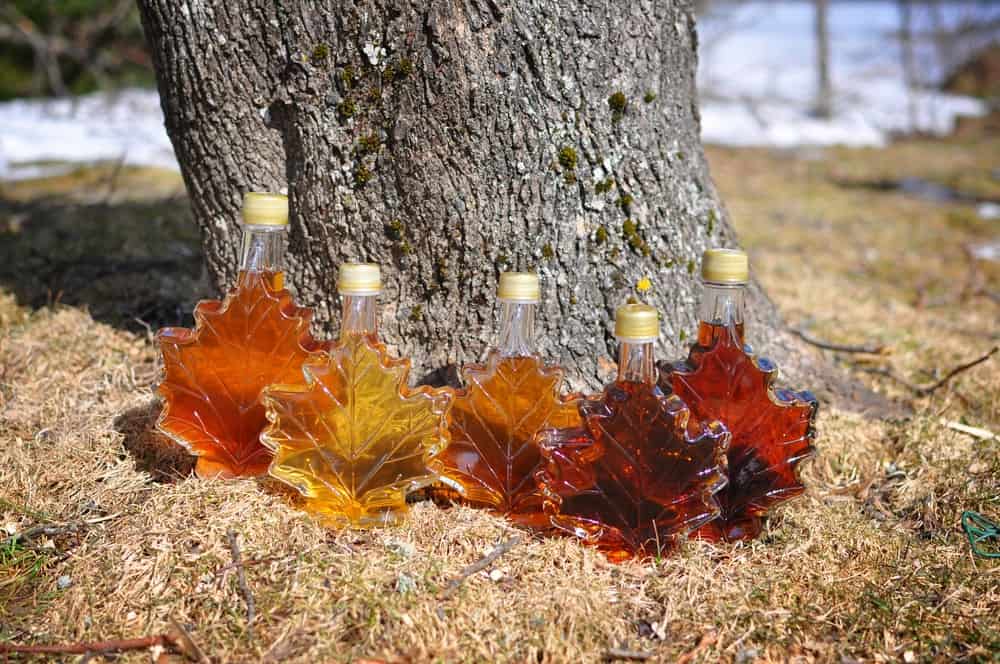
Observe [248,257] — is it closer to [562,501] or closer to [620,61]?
[562,501]

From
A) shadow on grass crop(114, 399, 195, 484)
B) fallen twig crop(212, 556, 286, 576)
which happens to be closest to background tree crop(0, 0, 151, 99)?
shadow on grass crop(114, 399, 195, 484)

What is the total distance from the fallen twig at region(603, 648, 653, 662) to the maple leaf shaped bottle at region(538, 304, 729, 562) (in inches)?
12.8

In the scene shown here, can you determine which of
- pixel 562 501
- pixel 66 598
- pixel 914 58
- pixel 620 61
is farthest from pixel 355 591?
pixel 914 58

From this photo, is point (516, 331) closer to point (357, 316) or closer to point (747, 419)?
point (357, 316)

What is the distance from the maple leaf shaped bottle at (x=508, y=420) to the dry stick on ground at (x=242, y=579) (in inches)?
23.1

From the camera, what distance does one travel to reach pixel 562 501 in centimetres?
206

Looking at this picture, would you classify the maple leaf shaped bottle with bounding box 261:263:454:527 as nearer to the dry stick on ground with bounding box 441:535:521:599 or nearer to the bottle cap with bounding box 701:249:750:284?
the dry stick on ground with bounding box 441:535:521:599

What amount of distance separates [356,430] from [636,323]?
0.79 meters

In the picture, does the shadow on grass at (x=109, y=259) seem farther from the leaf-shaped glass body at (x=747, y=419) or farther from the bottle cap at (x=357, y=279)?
the leaf-shaped glass body at (x=747, y=419)

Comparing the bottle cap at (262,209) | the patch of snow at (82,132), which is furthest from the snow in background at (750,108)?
the bottle cap at (262,209)

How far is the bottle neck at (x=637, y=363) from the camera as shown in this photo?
1938 millimetres

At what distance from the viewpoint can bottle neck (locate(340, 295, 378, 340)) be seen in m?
2.03

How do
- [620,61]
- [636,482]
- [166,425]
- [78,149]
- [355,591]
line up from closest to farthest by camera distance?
[355,591], [636,482], [166,425], [620,61], [78,149]

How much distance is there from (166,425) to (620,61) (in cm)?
169
